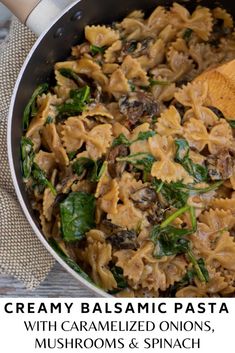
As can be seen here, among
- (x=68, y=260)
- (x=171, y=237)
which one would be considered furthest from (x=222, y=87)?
(x=68, y=260)

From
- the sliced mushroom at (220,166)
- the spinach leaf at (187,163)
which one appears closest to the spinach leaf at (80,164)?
the spinach leaf at (187,163)

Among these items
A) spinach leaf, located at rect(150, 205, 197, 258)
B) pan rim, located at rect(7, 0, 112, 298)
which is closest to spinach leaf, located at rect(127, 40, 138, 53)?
pan rim, located at rect(7, 0, 112, 298)

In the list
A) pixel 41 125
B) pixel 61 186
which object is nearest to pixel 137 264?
A: pixel 61 186

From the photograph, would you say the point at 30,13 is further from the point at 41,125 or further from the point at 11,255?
the point at 11,255

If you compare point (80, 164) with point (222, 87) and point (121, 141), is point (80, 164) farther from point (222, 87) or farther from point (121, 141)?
point (222, 87)

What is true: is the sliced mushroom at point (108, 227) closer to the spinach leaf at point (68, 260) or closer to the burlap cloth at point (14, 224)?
the spinach leaf at point (68, 260)
